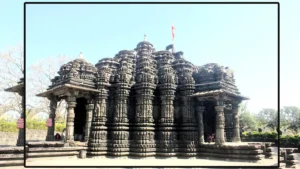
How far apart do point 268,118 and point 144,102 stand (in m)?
50.0

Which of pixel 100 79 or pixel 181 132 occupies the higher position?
pixel 100 79

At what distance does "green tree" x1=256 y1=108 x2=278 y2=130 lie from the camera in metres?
49.7

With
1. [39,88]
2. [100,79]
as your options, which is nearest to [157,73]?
[100,79]

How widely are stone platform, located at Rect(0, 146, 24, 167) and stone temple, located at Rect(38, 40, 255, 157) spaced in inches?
106

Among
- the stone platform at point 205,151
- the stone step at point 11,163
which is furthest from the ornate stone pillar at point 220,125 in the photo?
the stone step at point 11,163

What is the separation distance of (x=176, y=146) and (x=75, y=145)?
5.34m

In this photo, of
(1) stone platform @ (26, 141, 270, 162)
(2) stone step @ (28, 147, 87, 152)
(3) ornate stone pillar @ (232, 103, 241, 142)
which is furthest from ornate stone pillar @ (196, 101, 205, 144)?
(2) stone step @ (28, 147, 87, 152)

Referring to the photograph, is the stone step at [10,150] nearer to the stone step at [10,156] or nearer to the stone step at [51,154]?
the stone step at [10,156]

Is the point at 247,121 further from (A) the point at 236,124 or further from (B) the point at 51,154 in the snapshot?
(B) the point at 51,154

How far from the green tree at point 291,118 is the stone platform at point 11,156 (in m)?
48.3

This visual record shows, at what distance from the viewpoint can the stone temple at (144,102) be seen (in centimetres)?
1323

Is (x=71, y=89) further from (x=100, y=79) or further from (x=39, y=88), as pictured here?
(x=39, y=88)

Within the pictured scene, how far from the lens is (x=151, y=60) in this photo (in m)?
15.7

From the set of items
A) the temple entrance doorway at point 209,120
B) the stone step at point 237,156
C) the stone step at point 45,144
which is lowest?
the stone step at point 237,156
